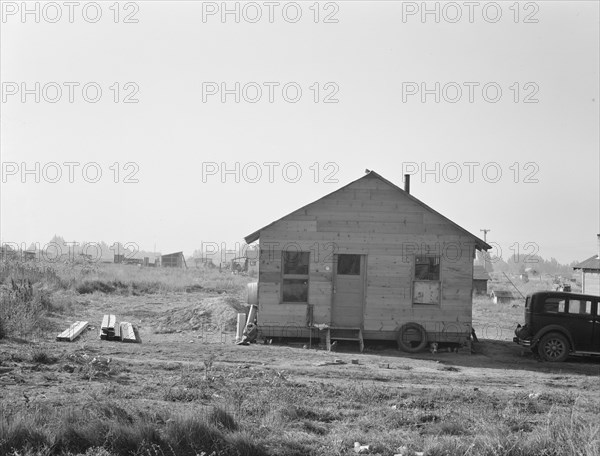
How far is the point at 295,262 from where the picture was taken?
20656mm

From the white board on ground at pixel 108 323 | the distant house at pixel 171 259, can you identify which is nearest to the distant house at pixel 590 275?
the white board on ground at pixel 108 323

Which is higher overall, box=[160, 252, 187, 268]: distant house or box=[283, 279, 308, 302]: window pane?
box=[160, 252, 187, 268]: distant house

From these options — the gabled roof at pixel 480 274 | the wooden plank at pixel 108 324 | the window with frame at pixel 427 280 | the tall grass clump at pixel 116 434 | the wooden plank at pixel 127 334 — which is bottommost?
the tall grass clump at pixel 116 434

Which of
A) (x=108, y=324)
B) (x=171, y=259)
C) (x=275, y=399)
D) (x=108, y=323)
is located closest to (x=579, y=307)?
(x=275, y=399)

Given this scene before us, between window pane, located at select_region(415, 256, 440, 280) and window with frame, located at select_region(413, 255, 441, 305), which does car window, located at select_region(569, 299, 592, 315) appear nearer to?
window with frame, located at select_region(413, 255, 441, 305)

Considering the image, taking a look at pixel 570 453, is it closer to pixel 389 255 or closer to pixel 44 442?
pixel 44 442

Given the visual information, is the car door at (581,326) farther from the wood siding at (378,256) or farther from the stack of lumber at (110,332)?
the stack of lumber at (110,332)

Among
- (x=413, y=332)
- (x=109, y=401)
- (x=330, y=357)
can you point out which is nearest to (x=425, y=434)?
(x=109, y=401)

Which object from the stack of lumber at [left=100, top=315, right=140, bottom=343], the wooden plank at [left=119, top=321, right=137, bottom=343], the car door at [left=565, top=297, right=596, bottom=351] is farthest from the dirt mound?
the car door at [left=565, top=297, right=596, bottom=351]

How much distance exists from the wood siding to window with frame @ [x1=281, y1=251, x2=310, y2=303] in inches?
6.7

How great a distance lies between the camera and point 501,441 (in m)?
9.48

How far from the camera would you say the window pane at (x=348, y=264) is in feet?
68.1

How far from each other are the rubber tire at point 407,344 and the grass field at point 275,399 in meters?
0.51

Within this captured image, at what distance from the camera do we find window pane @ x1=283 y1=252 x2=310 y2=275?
20625 mm
